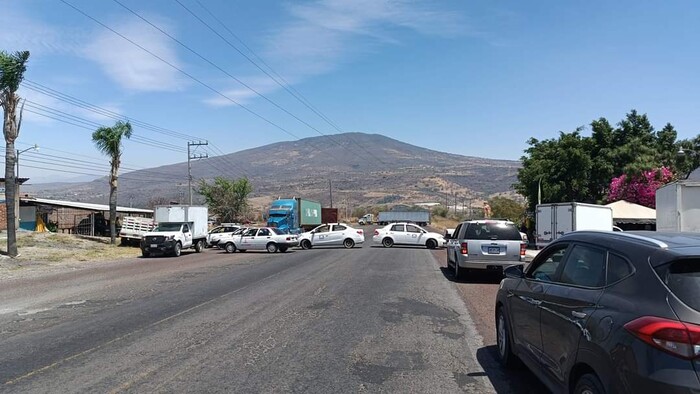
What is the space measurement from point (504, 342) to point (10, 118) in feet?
91.3

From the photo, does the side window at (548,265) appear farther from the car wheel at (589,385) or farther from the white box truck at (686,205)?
the white box truck at (686,205)

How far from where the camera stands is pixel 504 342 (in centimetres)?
683

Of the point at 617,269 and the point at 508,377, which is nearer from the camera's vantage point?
the point at 617,269

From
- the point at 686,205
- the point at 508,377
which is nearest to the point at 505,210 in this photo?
the point at 686,205

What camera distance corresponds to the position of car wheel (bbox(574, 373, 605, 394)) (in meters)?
3.90

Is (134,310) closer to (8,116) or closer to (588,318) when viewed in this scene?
(588,318)

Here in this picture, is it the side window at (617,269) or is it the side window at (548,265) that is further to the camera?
the side window at (548,265)

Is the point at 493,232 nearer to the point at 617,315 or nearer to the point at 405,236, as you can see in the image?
the point at 617,315

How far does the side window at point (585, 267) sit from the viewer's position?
4480 millimetres

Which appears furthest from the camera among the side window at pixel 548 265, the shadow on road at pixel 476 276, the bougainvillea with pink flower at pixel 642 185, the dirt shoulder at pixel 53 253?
the bougainvillea with pink flower at pixel 642 185

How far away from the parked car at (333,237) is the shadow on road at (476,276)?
1709 centimetres

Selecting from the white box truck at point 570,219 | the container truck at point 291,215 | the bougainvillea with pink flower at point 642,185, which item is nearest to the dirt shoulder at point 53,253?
the container truck at point 291,215

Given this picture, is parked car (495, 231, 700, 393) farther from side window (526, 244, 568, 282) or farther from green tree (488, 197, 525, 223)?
green tree (488, 197, 525, 223)

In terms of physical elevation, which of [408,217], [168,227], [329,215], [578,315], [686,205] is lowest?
[408,217]
